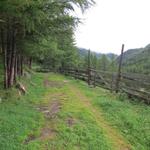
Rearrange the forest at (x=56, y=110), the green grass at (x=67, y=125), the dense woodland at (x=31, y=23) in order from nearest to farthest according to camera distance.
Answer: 1. the green grass at (x=67, y=125)
2. the forest at (x=56, y=110)
3. the dense woodland at (x=31, y=23)

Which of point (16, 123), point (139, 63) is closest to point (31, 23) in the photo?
point (16, 123)

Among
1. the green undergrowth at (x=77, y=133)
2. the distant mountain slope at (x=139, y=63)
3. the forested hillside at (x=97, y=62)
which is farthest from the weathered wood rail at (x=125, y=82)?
the distant mountain slope at (x=139, y=63)

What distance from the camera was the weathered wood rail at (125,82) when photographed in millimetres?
11711

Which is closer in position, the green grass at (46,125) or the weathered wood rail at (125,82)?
the green grass at (46,125)

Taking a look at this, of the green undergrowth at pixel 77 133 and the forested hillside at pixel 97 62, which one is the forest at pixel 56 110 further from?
the forested hillside at pixel 97 62

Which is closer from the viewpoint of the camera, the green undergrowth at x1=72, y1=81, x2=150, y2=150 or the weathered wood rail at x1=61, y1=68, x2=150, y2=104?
the green undergrowth at x1=72, y1=81, x2=150, y2=150

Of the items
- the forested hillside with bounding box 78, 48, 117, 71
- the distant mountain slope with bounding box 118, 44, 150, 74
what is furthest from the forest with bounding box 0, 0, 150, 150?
the distant mountain slope with bounding box 118, 44, 150, 74

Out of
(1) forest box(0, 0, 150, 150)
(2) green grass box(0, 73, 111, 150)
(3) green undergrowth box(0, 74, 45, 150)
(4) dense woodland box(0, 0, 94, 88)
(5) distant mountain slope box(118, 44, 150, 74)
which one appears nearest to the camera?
(3) green undergrowth box(0, 74, 45, 150)

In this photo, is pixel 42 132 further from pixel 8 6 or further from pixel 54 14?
pixel 54 14

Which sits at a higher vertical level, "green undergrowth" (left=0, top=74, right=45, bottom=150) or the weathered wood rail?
the weathered wood rail

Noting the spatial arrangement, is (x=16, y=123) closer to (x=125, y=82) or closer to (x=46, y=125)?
(x=46, y=125)

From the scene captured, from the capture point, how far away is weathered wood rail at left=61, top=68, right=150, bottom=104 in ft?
38.4

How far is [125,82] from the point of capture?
13.8 metres

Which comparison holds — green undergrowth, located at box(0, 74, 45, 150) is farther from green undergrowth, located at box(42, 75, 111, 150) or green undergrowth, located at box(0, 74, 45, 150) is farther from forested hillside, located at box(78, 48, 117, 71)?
forested hillside, located at box(78, 48, 117, 71)
